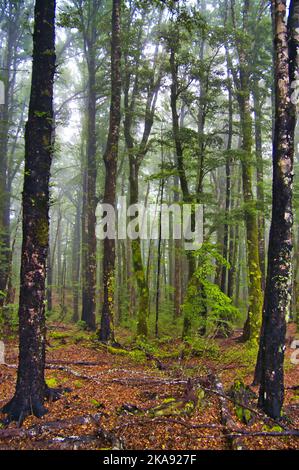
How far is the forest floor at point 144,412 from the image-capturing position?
182 inches

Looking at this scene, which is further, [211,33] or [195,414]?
[211,33]

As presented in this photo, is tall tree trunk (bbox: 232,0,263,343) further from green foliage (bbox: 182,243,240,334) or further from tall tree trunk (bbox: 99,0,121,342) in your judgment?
tall tree trunk (bbox: 99,0,121,342)

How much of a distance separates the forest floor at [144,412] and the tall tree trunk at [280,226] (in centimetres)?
61

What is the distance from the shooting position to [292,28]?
5.89 m

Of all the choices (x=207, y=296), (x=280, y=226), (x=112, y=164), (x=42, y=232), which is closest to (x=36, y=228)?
(x=42, y=232)

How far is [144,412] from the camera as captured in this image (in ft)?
17.7

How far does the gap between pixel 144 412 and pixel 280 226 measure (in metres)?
3.72

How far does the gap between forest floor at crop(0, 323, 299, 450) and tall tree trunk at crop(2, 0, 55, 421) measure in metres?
0.45

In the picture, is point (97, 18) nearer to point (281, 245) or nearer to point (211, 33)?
point (211, 33)

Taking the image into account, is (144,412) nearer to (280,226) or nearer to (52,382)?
(52,382)

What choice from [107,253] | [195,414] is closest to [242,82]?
[107,253]

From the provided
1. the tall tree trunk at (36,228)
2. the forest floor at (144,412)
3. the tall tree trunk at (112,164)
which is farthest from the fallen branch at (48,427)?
the tall tree trunk at (112,164)

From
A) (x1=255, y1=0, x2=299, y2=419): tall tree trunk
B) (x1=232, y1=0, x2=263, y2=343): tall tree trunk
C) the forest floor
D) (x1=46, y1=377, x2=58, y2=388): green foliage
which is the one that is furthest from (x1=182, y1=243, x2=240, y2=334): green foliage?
(x1=46, y1=377, x2=58, y2=388): green foliage
